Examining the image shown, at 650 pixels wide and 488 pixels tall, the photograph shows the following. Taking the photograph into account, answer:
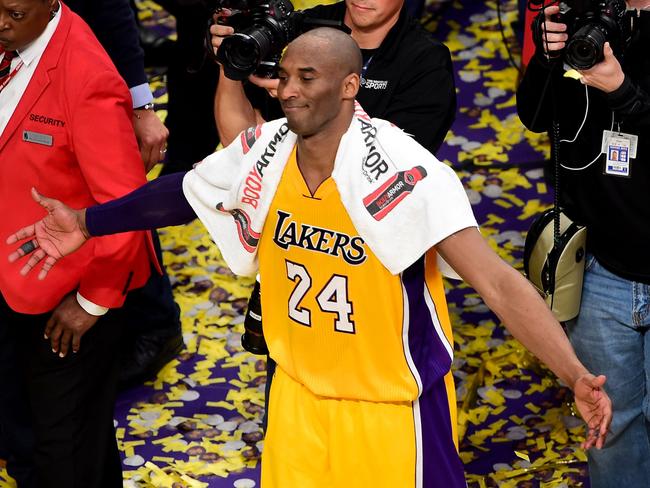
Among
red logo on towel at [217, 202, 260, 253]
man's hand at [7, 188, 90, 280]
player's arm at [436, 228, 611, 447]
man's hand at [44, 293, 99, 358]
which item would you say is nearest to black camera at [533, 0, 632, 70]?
player's arm at [436, 228, 611, 447]

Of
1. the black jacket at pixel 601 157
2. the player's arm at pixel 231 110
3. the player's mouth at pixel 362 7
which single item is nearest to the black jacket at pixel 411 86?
the player's mouth at pixel 362 7

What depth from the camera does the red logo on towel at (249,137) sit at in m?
3.56

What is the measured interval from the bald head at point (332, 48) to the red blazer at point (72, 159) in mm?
920

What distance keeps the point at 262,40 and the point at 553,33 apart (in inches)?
33.9

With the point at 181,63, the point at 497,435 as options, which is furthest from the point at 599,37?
the point at 181,63

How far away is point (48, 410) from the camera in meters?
4.31

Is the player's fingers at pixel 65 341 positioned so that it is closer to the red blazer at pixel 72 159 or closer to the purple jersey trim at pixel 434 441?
the red blazer at pixel 72 159

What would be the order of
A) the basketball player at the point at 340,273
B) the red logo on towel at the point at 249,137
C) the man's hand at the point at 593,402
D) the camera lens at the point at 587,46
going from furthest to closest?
the camera lens at the point at 587,46, the red logo on towel at the point at 249,137, the basketball player at the point at 340,273, the man's hand at the point at 593,402

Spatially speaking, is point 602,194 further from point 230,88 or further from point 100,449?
point 100,449

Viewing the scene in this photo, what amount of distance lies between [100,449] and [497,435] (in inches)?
63.4

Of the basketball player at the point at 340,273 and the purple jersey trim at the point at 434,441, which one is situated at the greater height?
the basketball player at the point at 340,273

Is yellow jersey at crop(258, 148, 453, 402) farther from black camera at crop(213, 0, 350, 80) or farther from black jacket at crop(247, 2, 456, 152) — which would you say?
black jacket at crop(247, 2, 456, 152)

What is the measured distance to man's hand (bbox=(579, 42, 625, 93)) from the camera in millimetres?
3744

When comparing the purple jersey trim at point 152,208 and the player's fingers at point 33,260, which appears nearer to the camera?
the purple jersey trim at point 152,208
